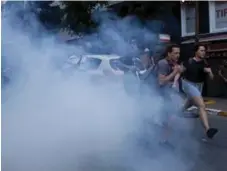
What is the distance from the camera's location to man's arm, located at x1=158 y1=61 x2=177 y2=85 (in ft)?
20.8

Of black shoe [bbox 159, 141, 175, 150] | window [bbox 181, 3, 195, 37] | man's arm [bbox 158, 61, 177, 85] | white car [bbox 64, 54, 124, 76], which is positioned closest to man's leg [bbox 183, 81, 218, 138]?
man's arm [bbox 158, 61, 177, 85]

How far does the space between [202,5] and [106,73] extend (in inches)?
443

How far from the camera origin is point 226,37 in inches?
554

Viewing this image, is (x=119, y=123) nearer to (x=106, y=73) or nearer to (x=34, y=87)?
(x=106, y=73)

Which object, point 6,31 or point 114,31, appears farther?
point 114,31

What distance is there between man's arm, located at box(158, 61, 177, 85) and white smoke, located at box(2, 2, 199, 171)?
113cm

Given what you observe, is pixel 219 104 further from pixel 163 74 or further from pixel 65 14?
pixel 65 14

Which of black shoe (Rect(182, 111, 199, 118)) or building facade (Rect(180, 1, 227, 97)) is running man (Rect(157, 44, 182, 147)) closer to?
black shoe (Rect(182, 111, 199, 118))


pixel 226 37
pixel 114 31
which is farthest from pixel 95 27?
pixel 226 37

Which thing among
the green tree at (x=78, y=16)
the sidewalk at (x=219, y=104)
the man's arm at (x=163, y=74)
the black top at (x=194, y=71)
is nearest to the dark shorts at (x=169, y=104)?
the man's arm at (x=163, y=74)

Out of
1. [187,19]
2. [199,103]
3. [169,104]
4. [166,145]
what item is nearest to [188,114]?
[199,103]

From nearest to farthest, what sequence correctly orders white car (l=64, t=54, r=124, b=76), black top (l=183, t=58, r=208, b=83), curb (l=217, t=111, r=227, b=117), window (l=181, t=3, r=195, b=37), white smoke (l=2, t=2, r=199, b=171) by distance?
1. white smoke (l=2, t=2, r=199, b=171)
2. white car (l=64, t=54, r=124, b=76)
3. black top (l=183, t=58, r=208, b=83)
4. curb (l=217, t=111, r=227, b=117)
5. window (l=181, t=3, r=195, b=37)

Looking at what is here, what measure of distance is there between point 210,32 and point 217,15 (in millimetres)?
613

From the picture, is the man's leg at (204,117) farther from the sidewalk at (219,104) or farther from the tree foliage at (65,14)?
the sidewalk at (219,104)
